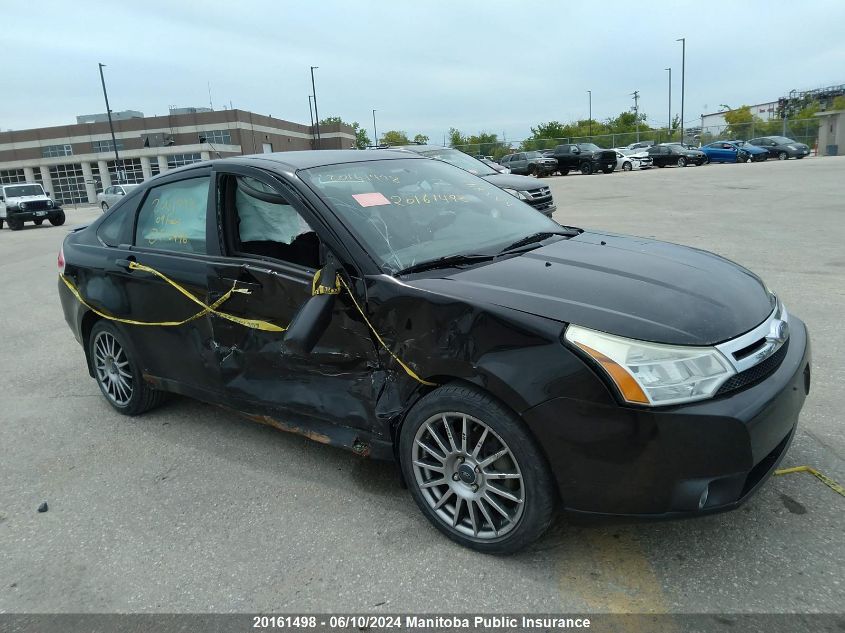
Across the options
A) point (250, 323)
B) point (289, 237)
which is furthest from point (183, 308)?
point (289, 237)

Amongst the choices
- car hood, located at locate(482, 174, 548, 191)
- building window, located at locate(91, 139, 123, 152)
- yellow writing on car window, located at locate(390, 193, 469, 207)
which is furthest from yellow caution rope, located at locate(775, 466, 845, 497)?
building window, located at locate(91, 139, 123, 152)

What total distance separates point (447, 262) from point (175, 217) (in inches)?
75.7

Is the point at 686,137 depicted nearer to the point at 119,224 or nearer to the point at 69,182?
the point at 119,224

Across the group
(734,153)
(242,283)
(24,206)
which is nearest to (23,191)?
(24,206)

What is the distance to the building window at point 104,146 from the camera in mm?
72188

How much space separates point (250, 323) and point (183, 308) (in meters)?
0.64

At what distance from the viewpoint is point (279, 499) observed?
10.8 feet

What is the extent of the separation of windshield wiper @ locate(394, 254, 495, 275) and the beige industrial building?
228 ft

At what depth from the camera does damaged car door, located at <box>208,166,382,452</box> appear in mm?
3029

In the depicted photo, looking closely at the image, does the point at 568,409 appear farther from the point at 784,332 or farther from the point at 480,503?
the point at 784,332

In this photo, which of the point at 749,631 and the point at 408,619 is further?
the point at 408,619

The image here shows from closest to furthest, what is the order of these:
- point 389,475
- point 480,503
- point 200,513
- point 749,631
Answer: point 749,631, point 480,503, point 200,513, point 389,475

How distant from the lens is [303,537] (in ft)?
9.66

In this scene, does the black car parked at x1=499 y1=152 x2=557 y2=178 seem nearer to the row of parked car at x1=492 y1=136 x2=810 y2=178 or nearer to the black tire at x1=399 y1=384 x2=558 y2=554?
the row of parked car at x1=492 y1=136 x2=810 y2=178
